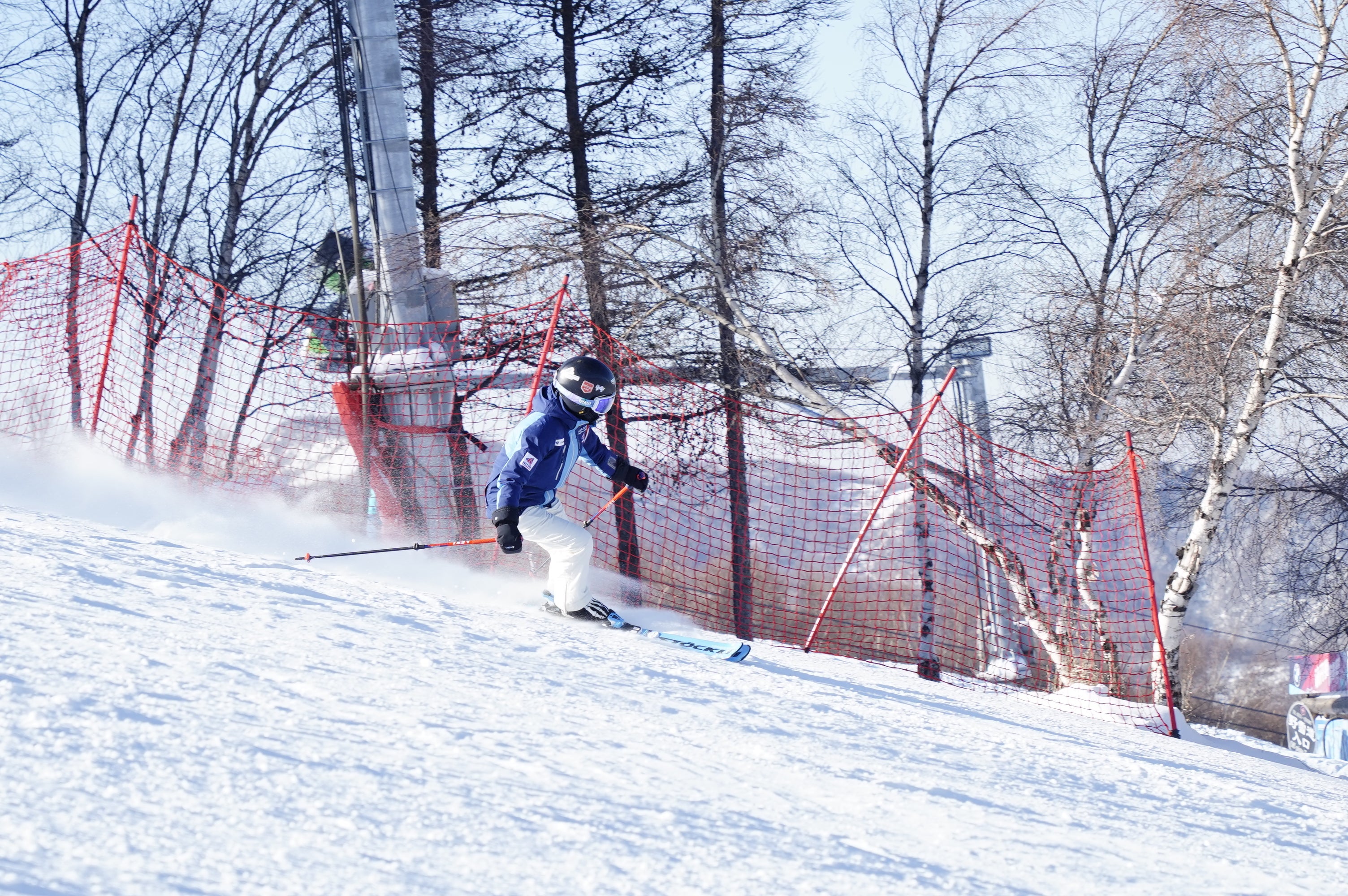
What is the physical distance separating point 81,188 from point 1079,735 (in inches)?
574

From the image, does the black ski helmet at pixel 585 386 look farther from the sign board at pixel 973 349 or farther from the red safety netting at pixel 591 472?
the sign board at pixel 973 349

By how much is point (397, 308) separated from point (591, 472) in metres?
4.94

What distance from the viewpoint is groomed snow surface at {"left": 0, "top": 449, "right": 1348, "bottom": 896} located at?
207 centimetres

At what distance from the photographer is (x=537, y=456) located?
5.35m

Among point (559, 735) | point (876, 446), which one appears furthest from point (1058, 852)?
point (876, 446)

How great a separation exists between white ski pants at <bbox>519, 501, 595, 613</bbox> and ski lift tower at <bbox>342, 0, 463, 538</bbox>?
2.77 meters

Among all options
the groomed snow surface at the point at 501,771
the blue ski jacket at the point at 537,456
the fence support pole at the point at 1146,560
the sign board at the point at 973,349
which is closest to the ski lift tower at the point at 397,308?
the blue ski jacket at the point at 537,456

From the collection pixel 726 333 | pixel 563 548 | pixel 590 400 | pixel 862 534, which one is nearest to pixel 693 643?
pixel 563 548

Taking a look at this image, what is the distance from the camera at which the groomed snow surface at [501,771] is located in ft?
6.81

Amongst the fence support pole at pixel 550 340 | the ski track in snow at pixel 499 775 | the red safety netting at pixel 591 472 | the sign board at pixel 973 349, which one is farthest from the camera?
the sign board at pixel 973 349

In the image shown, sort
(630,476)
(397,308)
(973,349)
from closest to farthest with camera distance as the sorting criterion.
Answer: (630,476)
(397,308)
(973,349)

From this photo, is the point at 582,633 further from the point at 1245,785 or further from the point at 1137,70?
the point at 1137,70

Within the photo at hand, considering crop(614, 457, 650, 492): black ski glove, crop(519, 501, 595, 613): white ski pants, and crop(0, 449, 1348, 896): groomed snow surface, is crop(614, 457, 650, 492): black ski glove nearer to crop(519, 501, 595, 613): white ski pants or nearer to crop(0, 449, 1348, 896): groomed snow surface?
crop(519, 501, 595, 613): white ski pants

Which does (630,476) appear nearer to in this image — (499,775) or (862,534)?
(862,534)
